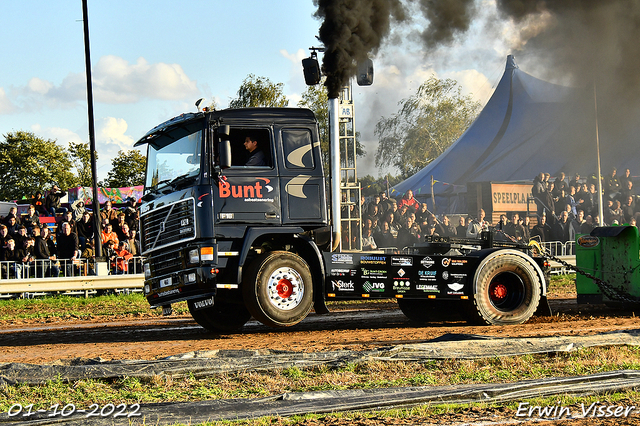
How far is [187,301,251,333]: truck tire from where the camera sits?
1031 cm

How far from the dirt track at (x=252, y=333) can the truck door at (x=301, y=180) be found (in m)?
1.70

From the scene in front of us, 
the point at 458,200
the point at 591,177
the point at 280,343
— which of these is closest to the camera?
the point at 280,343

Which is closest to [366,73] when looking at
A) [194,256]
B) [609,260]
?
[609,260]

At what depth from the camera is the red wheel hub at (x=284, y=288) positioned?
898 centimetres

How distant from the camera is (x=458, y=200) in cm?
3105

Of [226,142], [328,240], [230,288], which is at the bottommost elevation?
[230,288]

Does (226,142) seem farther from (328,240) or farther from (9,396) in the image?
(9,396)

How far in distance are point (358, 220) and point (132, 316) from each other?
18.8 ft

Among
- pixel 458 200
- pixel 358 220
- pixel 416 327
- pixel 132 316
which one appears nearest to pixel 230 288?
pixel 358 220

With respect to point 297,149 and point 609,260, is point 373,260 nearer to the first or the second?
point 297,149

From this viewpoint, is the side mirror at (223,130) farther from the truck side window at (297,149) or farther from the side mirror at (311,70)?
the side mirror at (311,70)

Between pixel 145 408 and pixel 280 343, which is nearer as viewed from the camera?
pixel 145 408

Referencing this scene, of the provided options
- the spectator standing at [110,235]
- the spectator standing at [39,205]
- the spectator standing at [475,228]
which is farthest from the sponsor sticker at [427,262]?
the spectator standing at [39,205]

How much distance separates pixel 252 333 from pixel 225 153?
9.69 ft
